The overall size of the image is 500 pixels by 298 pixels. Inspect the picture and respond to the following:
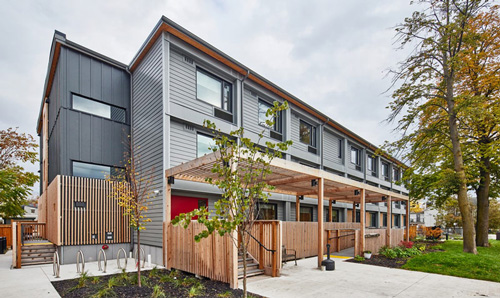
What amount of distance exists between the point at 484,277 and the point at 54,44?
1802cm

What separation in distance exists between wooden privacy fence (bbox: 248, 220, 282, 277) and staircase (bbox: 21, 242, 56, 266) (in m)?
8.58

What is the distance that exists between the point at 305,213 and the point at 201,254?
1258cm

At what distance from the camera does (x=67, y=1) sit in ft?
38.0

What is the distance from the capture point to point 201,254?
859cm

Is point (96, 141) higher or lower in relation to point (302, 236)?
higher

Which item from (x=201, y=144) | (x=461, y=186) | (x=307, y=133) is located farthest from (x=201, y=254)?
(x=307, y=133)

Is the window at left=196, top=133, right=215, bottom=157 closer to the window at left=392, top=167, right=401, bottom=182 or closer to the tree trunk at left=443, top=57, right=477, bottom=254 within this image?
the tree trunk at left=443, top=57, right=477, bottom=254

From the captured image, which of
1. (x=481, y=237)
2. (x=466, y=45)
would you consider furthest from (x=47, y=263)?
(x=481, y=237)

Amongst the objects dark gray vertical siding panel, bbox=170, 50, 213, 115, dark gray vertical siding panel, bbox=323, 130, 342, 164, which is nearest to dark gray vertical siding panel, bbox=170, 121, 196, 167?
dark gray vertical siding panel, bbox=170, 50, 213, 115

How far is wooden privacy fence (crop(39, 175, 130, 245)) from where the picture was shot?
11383 millimetres

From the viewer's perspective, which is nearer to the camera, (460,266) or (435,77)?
(460,266)

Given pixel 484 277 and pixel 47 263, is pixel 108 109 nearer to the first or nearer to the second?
pixel 47 263

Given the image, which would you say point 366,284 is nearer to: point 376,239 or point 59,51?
point 376,239

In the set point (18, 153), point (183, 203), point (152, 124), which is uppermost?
point (152, 124)
